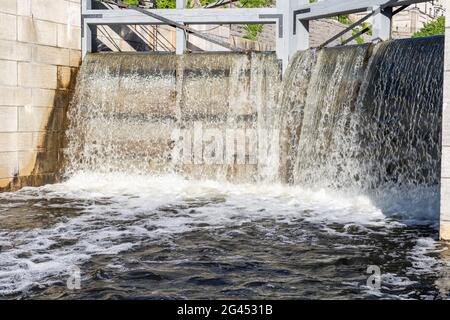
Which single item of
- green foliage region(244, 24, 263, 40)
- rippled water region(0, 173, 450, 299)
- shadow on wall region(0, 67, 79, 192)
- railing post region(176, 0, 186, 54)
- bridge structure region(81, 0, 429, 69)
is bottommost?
rippled water region(0, 173, 450, 299)

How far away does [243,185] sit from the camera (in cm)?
1334

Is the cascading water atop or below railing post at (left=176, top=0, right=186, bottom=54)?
below

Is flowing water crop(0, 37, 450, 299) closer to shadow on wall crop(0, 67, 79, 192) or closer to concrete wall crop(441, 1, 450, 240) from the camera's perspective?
shadow on wall crop(0, 67, 79, 192)

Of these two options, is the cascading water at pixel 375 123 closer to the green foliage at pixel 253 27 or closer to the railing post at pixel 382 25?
the railing post at pixel 382 25

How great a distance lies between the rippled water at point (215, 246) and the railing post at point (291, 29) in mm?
3361

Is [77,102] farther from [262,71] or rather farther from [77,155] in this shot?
[262,71]

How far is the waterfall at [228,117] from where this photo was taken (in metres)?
12.0

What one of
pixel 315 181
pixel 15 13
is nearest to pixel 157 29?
pixel 15 13

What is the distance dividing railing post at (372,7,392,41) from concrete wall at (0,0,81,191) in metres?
6.06

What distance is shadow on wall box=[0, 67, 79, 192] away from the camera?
13148 mm

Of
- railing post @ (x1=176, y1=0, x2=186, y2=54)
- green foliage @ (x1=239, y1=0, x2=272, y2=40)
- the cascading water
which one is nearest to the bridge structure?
railing post @ (x1=176, y1=0, x2=186, y2=54)

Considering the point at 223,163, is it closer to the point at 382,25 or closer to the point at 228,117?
the point at 228,117

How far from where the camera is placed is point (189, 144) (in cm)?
1386

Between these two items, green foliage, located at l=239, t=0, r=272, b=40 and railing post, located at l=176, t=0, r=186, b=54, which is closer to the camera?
railing post, located at l=176, t=0, r=186, b=54
